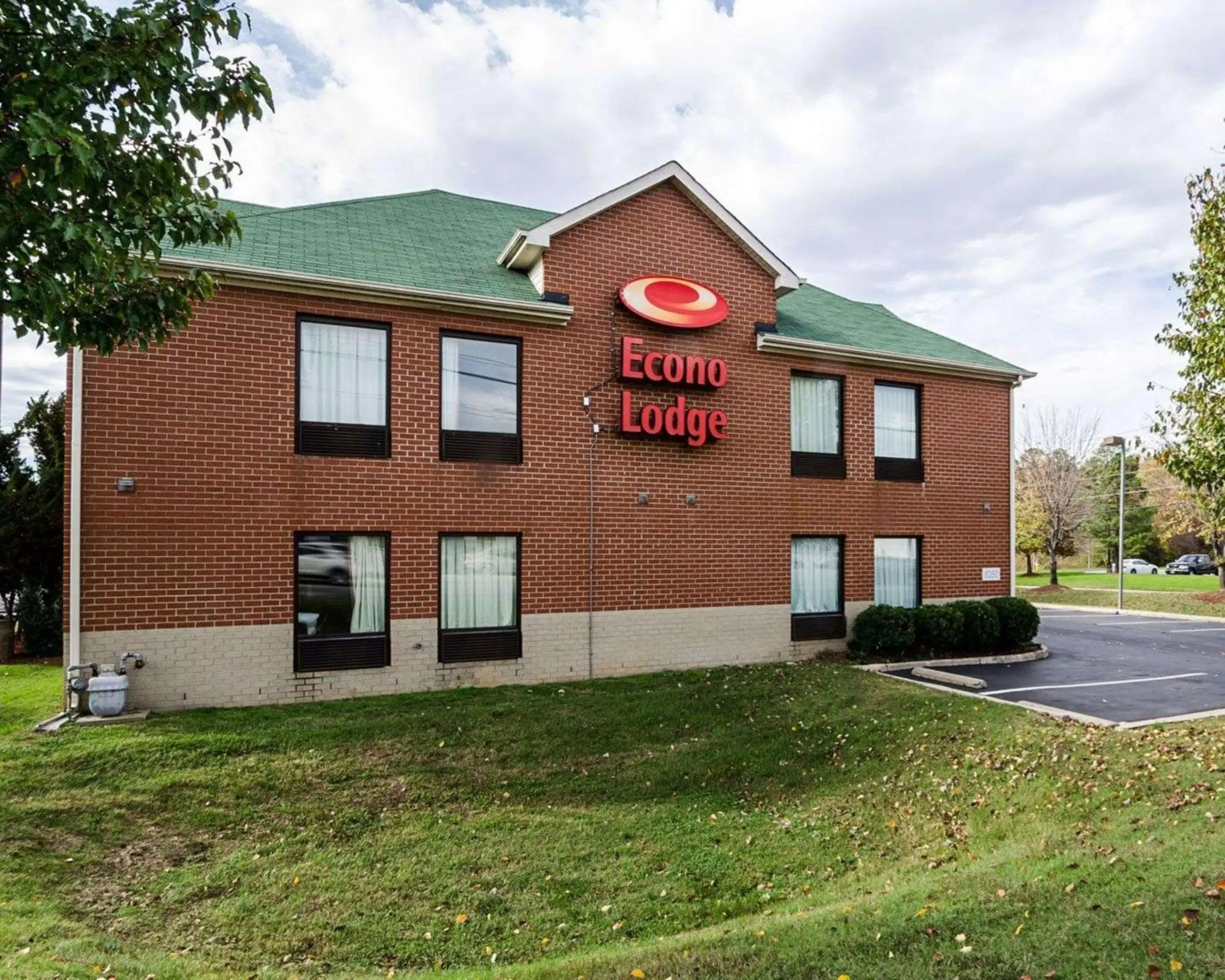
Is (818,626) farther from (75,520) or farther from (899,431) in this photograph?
(75,520)

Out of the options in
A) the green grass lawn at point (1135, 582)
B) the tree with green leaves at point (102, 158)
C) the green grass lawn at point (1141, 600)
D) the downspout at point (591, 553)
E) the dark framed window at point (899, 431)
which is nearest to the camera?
the tree with green leaves at point (102, 158)

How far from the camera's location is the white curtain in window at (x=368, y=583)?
38.8ft

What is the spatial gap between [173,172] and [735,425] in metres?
10.5

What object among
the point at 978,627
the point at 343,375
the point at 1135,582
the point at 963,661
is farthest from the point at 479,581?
the point at 1135,582

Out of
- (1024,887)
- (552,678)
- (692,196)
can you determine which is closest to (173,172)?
(1024,887)

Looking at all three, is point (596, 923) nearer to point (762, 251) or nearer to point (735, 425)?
point (735, 425)

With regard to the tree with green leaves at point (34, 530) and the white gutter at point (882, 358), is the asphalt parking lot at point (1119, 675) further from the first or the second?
the tree with green leaves at point (34, 530)

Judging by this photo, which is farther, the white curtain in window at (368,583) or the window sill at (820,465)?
the window sill at (820,465)

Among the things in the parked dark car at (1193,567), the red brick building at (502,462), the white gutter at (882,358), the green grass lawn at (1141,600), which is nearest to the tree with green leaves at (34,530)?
the red brick building at (502,462)

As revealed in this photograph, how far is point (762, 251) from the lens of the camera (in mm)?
14781

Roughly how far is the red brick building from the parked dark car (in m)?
48.2

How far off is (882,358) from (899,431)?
171 centimetres

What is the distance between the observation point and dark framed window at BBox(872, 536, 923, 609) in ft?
52.5

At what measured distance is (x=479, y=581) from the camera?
41.3 feet
